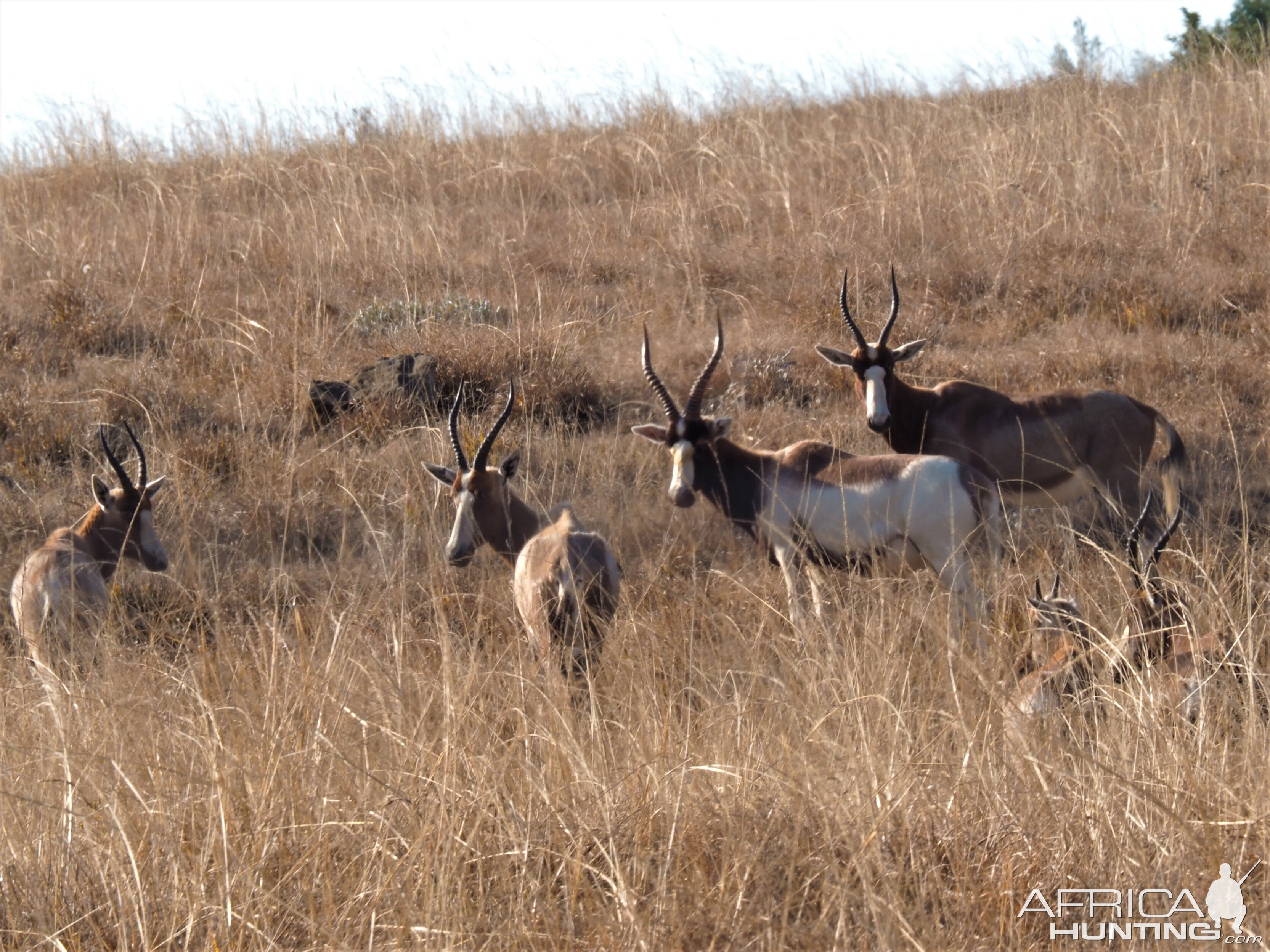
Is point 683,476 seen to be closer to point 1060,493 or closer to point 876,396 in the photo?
point 876,396

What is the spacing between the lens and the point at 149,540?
6.59m

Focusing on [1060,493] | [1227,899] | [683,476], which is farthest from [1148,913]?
[1060,493]

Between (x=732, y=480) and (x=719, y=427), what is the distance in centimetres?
31

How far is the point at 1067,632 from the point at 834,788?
58.5 inches

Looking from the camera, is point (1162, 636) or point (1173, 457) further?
point (1173, 457)

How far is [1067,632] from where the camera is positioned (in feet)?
15.3

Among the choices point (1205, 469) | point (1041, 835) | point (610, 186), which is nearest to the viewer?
point (1041, 835)

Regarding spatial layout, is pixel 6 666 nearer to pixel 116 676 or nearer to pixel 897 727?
pixel 116 676

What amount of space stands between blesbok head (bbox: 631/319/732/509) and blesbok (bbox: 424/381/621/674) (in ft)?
2.50

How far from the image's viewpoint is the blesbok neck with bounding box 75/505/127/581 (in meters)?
6.56

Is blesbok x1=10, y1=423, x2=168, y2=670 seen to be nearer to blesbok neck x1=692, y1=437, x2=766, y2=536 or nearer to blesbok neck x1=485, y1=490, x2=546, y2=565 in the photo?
blesbok neck x1=485, y1=490, x2=546, y2=565

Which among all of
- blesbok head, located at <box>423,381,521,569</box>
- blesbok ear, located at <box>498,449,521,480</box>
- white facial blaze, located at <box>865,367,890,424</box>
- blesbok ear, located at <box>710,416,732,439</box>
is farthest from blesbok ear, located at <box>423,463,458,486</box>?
white facial blaze, located at <box>865,367,890,424</box>

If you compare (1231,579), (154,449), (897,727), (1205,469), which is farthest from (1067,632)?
(154,449)

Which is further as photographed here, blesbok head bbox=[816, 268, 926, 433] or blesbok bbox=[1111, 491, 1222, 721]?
blesbok head bbox=[816, 268, 926, 433]
